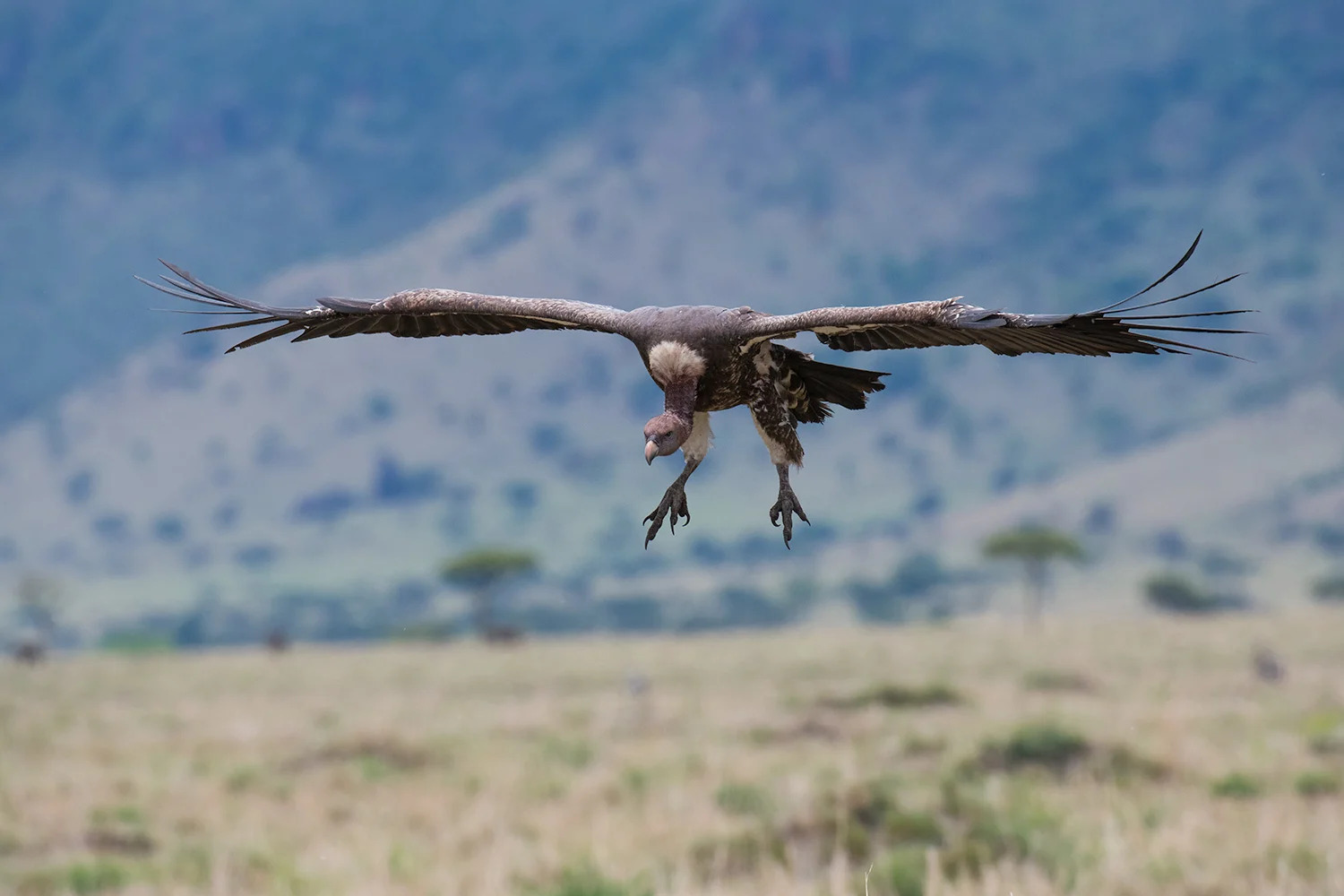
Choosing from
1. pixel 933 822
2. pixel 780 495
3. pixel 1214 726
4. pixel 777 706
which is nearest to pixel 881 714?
pixel 777 706

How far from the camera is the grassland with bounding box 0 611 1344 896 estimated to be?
52.1ft

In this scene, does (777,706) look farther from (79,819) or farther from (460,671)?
(460,671)

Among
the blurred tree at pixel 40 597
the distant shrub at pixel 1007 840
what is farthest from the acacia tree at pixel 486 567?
the distant shrub at pixel 1007 840

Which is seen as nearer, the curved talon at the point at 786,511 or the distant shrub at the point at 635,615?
the curved talon at the point at 786,511

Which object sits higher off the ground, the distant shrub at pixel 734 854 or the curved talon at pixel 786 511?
the curved talon at pixel 786 511

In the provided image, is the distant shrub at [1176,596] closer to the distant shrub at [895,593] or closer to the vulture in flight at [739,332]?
the distant shrub at [895,593]

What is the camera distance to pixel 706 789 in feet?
70.3

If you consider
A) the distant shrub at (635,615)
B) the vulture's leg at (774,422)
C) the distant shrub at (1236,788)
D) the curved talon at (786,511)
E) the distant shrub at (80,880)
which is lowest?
the distant shrub at (80,880)

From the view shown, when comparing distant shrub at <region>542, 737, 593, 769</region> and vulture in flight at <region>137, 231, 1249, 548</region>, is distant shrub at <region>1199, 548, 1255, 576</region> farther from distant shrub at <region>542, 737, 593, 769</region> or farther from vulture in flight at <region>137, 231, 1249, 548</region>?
vulture in flight at <region>137, 231, 1249, 548</region>

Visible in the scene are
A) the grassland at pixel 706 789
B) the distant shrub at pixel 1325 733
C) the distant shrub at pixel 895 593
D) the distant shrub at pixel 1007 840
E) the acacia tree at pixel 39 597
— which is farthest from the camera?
the distant shrub at pixel 895 593

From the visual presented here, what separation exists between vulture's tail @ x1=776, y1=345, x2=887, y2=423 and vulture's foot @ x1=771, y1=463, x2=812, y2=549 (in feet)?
2.65

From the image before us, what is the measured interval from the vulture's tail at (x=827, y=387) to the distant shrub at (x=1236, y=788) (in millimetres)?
15254

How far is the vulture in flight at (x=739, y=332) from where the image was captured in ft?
17.1

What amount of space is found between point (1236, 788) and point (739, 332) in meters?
17.4
